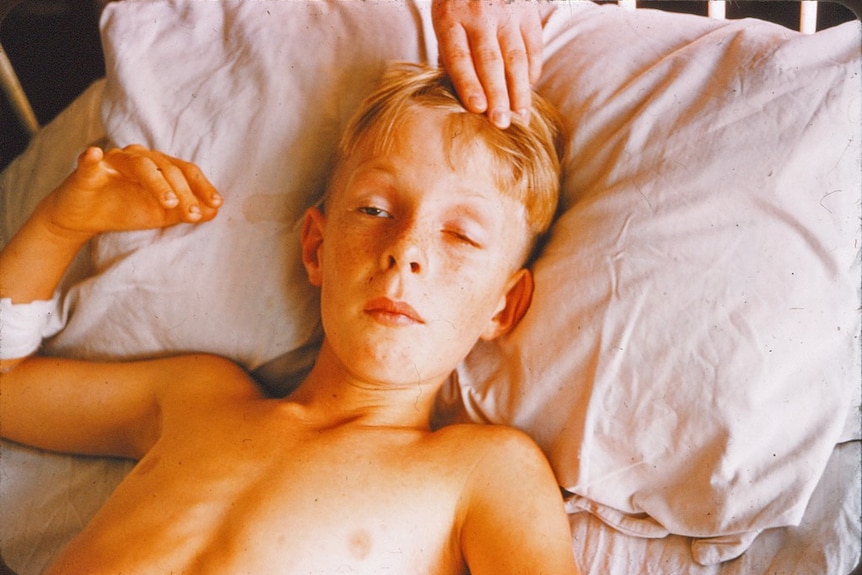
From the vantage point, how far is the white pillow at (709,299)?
33.3 inches

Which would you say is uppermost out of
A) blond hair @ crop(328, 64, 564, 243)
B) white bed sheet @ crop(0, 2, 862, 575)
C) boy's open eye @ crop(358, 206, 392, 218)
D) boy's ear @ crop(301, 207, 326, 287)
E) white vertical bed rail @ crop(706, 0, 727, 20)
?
white vertical bed rail @ crop(706, 0, 727, 20)

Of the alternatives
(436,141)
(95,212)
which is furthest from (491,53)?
(95,212)

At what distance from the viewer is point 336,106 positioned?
3.56 ft

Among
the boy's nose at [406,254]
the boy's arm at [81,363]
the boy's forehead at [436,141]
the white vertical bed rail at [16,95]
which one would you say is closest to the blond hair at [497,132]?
the boy's forehead at [436,141]

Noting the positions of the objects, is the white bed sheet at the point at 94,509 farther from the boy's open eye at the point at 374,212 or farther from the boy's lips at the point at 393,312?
the boy's open eye at the point at 374,212

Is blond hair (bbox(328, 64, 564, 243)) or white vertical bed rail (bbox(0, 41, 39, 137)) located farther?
white vertical bed rail (bbox(0, 41, 39, 137))

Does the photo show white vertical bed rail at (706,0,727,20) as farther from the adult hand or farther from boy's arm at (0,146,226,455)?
boy's arm at (0,146,226,455)

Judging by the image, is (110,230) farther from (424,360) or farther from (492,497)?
(492,497)

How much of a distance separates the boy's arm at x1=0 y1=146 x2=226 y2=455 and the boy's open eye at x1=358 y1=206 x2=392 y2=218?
23 centimetres

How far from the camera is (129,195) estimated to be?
1.05 meters

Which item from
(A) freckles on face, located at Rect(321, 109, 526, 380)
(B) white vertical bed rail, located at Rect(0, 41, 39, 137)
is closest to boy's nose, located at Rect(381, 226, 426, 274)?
(A) freckles on face, located at Rect(321, 109, 526, 380)

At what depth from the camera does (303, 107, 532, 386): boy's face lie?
0.88 m

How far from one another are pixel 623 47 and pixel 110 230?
0.75m

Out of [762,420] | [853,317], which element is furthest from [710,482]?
[853,317]
